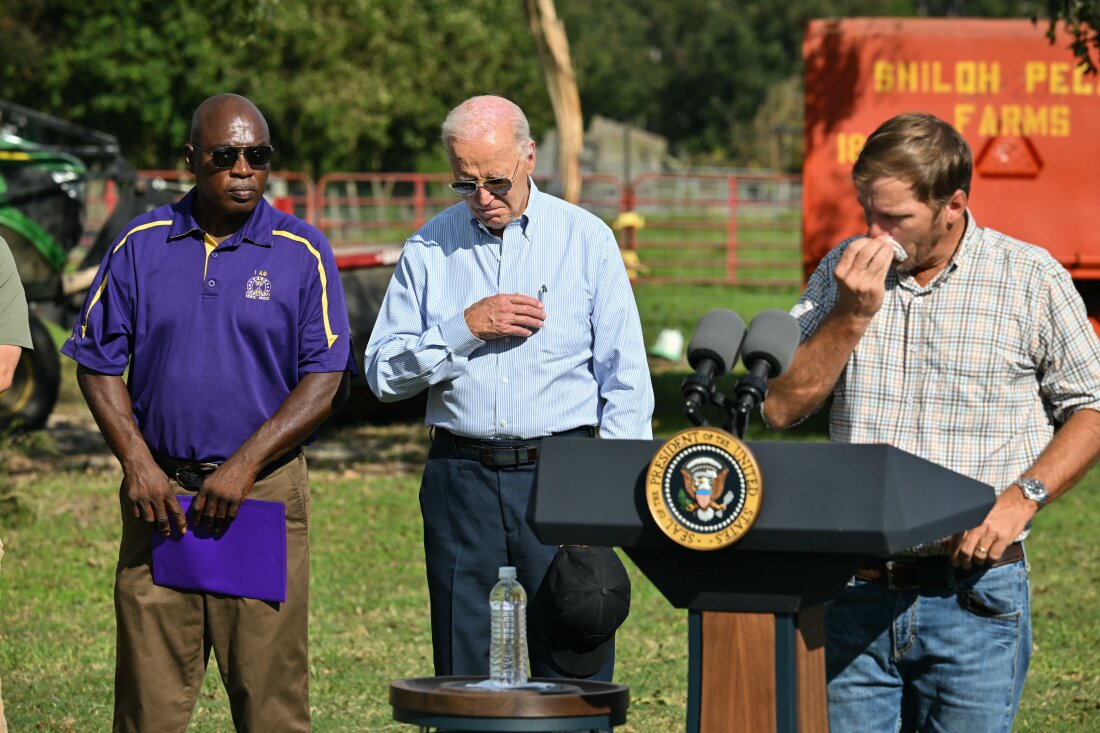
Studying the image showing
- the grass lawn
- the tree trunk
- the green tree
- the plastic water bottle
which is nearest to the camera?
the plastic water bottle

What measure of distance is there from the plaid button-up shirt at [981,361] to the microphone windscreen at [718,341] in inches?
22.3

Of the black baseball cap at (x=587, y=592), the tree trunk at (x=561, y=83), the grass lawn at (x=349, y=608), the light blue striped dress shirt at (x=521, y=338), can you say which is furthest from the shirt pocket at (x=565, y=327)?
the tree trunk at (x=561, y=83)

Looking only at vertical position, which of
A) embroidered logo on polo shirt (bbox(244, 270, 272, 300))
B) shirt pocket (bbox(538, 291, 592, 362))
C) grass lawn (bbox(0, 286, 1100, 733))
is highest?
embroidered logo on polo shirt (bbox(244, 270, 272, 300))

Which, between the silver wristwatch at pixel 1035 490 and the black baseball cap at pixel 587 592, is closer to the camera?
the silver wristwatch at pixel 1035 490

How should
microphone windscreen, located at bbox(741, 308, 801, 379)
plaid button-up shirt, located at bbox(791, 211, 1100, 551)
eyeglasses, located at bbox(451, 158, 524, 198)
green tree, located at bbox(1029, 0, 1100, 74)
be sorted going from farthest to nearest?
green tree, located at bbox(1029, 0, 1100, 74) → eyeglasses, located at bbox(451, 158, 524, 198) → plaid button-up shirt, located at bbox(791, 211, 1100, 551) → microphone windscreen, located at bbox(741, 308, 801, 379)

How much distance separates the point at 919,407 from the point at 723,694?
94cm

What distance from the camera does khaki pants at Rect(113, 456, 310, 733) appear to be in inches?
172

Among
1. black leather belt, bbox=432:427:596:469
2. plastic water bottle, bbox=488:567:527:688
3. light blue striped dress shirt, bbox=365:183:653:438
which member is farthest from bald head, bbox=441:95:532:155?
plastic water bottle, bbox=488:567:527:688

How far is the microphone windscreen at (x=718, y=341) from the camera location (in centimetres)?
289

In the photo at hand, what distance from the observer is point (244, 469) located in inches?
169

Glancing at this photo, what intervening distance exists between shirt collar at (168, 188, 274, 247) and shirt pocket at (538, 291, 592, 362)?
2.59 ft

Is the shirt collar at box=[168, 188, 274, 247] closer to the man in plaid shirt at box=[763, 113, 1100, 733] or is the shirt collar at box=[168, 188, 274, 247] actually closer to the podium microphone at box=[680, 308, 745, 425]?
the man in plaid shirt at box=[763, 113, 1100, 733]

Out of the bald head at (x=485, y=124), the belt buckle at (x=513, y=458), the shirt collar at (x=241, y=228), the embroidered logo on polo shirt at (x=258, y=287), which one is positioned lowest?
the belt buckle at (x=513, y=458)

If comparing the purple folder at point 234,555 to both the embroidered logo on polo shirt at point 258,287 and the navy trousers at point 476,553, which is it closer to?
the navy trousers at point 476,553
